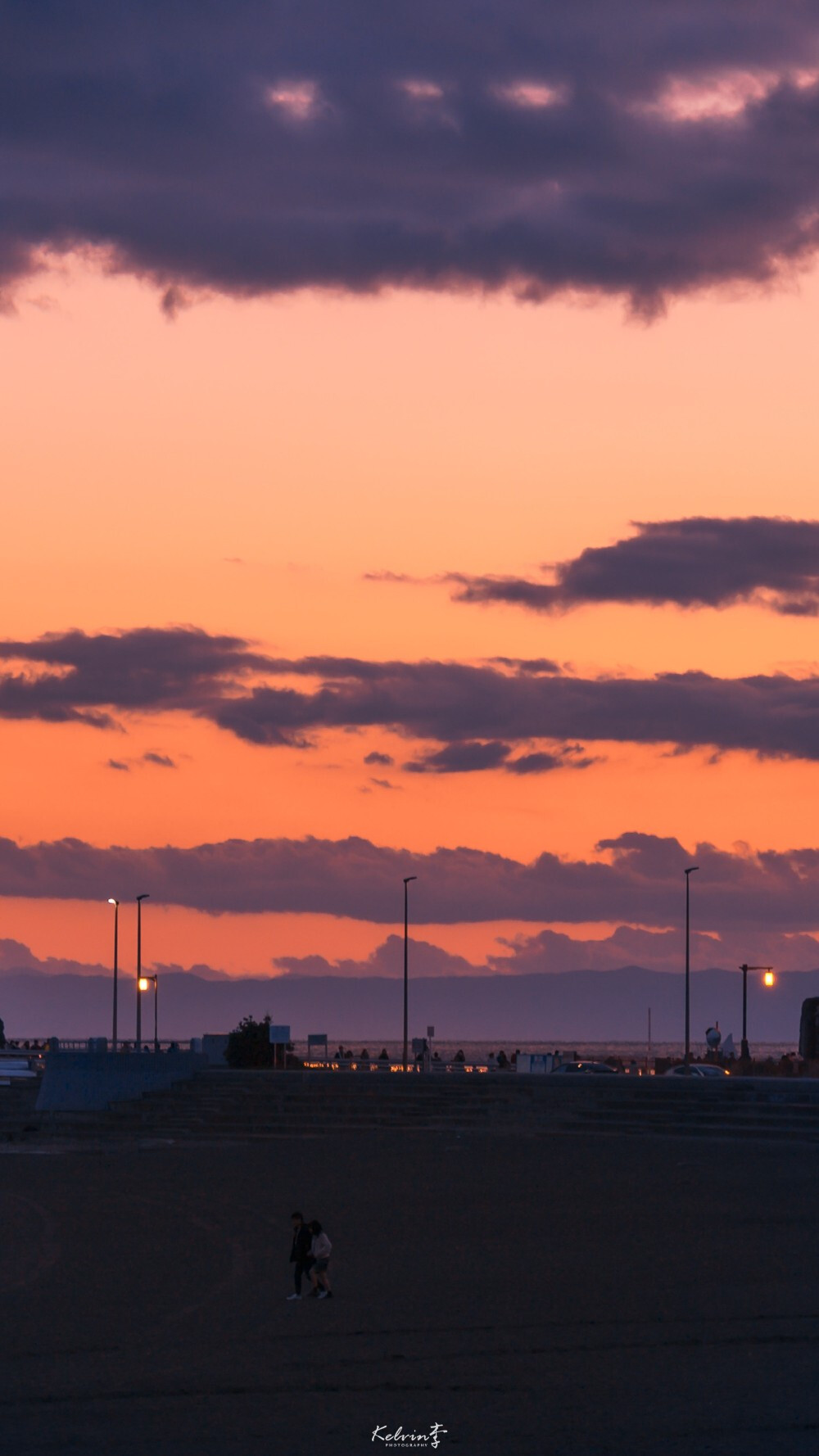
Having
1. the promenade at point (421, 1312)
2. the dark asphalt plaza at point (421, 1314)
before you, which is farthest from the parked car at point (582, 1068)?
the dark asphalt plaza at point (421, 1314)

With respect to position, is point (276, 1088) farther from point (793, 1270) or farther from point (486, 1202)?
point (793, 1270)

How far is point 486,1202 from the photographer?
111 ft

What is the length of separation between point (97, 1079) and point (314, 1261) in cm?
3994

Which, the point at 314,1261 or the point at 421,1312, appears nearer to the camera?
the point at 421,1312

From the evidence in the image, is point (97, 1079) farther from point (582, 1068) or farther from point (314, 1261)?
point (314, 1261)

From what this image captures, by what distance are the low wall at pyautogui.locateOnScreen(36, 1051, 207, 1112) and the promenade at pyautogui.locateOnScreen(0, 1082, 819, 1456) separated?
19326 mm

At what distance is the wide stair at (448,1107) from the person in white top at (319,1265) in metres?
27.1

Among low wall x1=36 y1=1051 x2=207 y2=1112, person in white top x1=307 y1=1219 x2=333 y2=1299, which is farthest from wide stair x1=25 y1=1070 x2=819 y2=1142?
person in white top x1=307 y1=1219 x2=333 y2=1299

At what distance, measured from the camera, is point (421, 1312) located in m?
20.8

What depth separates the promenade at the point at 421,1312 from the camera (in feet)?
48.5

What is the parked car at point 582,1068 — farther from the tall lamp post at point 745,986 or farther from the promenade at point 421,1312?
the promenade at point 421,1312

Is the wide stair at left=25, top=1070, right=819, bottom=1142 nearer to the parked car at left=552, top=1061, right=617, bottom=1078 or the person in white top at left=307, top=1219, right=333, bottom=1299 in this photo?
the parked car at left=552, top=1061, right=617, bottom=1078

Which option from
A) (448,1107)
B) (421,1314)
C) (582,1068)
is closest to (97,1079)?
(448,1107)

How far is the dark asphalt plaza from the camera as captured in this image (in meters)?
14.8
